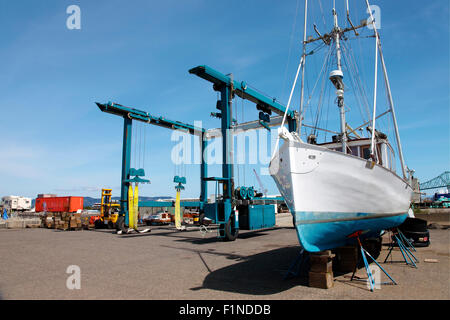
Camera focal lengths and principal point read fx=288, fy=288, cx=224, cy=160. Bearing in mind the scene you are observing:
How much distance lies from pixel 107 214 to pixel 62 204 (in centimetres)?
1160

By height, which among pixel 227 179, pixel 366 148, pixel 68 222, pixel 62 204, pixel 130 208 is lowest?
pixel 68 222

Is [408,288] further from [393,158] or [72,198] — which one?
[72,198]

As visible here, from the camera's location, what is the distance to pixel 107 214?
82.0 ft

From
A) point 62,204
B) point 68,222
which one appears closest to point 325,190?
point 68,222

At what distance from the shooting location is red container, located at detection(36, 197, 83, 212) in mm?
32062

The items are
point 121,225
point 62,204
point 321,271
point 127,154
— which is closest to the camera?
point 321,271

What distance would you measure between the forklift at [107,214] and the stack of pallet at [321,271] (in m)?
21.3

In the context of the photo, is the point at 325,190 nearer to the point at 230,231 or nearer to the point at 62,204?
the point at 230,231

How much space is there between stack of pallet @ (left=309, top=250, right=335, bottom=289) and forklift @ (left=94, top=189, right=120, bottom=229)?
2127 centimetres

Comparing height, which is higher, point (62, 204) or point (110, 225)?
point (62, 204)

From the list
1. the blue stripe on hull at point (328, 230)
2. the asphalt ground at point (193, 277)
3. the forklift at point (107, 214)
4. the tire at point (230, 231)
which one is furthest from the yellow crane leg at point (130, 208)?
the blue stripe on hull at point (328, 230)
